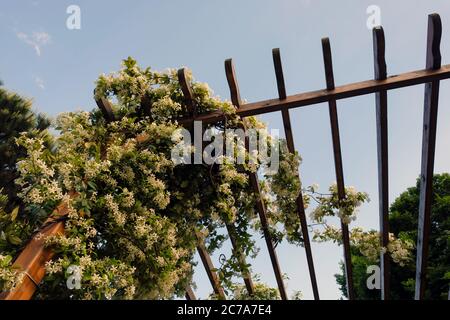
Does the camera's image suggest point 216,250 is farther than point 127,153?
Yes

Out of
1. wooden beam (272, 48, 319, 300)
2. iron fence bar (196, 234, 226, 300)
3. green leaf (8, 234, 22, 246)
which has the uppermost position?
wooden beam (272, 48, 319, 300)

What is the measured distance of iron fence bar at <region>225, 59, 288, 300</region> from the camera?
2.66 metres

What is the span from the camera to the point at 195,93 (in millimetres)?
2822

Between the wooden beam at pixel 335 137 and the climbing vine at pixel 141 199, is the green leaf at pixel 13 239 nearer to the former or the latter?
the climbing vine at pixel 141 199

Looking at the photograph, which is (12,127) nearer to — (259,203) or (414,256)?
(259,203)

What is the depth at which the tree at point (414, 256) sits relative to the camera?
21.8 feet

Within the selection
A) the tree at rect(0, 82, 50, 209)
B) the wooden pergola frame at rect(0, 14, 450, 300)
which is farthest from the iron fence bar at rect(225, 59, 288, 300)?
the tree at rect(0, 82, 50, 209)

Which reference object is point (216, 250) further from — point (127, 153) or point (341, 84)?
point (341, 84)

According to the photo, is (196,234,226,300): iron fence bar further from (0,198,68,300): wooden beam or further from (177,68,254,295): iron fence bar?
(0,198,68,300): wooden beam

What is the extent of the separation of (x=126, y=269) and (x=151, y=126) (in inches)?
38.7

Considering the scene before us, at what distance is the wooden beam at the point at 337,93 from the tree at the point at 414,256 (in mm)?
3665

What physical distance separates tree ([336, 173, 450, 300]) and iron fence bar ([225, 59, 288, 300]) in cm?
286
